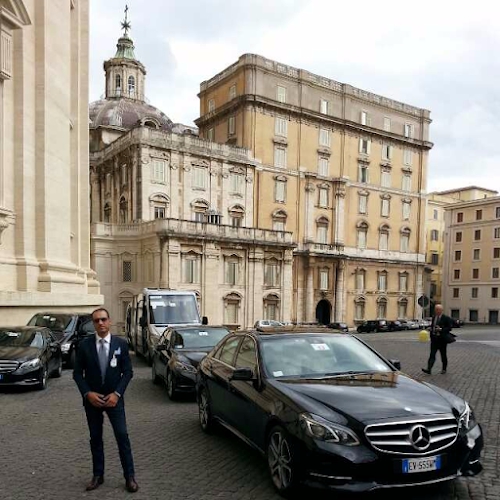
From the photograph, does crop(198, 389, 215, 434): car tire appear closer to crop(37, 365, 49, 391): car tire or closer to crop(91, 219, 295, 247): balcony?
crop(37, 365, 49, 391): car tire

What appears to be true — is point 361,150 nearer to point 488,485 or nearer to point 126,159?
point 126,159

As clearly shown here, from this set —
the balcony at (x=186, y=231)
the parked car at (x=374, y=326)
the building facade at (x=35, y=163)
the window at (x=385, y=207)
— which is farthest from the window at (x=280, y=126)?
the building facade at (x=35, y=163)

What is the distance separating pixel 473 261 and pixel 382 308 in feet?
71.4

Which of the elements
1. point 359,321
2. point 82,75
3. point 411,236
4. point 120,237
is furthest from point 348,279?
point 82,75

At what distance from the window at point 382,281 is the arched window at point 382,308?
1133 millimetres

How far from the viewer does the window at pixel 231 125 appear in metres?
47.4

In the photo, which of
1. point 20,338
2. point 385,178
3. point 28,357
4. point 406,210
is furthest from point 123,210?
point 28,357

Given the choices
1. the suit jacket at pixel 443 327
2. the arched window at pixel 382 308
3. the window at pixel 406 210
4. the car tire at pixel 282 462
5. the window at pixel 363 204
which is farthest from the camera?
the window at pixel 406 210

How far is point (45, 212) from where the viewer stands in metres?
20.8

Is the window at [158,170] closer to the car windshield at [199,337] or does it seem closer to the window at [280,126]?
the window at [280,126]

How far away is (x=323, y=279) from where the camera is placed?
50.4 metres

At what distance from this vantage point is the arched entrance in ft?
166

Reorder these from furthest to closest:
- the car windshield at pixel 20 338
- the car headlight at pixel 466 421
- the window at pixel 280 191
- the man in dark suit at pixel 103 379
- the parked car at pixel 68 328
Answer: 1. the window at pixel 280 191
2. the parked car at pixel 68 328
3. the car windshield at pixel 20 338
4. the man in dark suit at pixel 103 379
5. the car headlight at pixel 466 421

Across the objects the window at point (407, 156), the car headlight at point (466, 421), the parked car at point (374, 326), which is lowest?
the parked car at point (374, 326)
